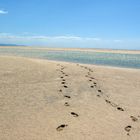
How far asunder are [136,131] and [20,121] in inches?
105

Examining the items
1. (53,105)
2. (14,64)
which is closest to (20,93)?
(53,105)

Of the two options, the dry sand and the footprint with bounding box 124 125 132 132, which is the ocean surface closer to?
the dry sand

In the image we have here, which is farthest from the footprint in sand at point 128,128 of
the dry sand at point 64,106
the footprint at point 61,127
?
the footprint at point 61,127

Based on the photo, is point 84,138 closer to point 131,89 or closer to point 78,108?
point 78,108

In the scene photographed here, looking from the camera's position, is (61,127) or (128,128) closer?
(61,127)

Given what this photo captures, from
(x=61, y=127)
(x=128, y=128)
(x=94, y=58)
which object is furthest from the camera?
(x=94, y=58)

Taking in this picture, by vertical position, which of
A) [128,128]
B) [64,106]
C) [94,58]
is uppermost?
[64,106]

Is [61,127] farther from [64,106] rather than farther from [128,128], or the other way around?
[128,128]

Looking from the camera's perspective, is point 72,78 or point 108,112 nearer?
point 108,112

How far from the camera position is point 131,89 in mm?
10703

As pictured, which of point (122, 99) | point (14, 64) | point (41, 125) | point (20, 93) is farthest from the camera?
point (14, 64)

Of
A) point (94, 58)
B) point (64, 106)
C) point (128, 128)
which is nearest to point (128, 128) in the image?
point (128, 128)

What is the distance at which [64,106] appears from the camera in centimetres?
766

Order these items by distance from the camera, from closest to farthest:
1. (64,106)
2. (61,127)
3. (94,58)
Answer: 1. (61,127)
2. (64,106)
3. (94,58)
